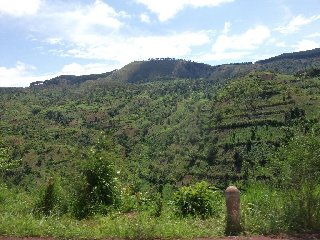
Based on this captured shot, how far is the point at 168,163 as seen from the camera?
418 ft

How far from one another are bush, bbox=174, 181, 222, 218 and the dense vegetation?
0.10ft

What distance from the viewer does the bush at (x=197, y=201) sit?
38.4ft

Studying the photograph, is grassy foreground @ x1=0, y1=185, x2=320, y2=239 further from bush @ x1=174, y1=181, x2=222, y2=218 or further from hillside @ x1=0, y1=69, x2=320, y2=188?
hillside @ x1=0, y1=69, x2=320, y2=188

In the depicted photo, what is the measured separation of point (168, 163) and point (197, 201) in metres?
116

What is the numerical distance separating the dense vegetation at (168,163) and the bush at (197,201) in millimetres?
30

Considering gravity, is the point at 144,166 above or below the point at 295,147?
below

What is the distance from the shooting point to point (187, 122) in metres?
161

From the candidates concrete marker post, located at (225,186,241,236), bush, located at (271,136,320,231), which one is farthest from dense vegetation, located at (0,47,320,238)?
concrete marker post, located at (225,186,241,236)

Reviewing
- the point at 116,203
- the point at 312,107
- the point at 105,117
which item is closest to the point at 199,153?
the point at 312,107

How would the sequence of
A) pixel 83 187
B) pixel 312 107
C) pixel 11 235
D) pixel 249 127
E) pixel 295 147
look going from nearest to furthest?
1. pixel 11 235
2. pixel 295 147
3. pixel 83 187
4. pixel 312 107
5. pixel 249 127

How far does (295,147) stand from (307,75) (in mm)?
154258

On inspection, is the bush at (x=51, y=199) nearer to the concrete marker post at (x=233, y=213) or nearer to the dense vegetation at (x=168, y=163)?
the dense vegetation at (x=168, y=163)

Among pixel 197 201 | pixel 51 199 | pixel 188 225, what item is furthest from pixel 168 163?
pixel 188 225

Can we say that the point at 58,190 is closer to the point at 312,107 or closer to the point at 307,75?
the point at 312,107
